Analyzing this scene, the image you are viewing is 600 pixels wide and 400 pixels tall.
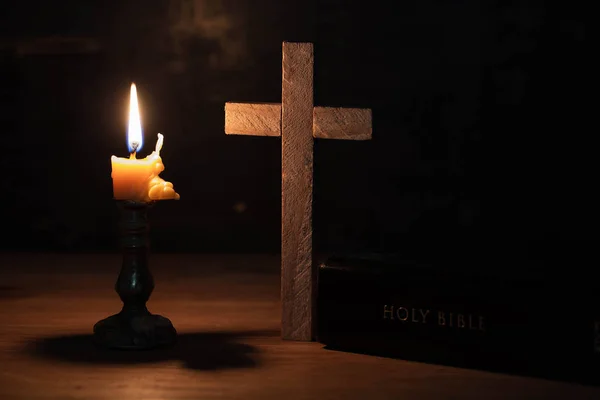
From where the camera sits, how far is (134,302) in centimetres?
158

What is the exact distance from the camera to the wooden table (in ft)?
4.42

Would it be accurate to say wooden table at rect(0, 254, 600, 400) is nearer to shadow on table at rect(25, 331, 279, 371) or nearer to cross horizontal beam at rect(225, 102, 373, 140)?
shadow on table at rect(25, 331, 279, 371)

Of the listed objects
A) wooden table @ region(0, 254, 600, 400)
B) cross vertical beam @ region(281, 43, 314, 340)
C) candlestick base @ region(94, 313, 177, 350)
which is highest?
cross vertical beam @ region(281, 43, 314, 340)

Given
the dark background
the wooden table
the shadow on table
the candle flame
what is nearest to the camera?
the wooden table

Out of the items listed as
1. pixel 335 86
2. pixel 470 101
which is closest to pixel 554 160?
pixel 470 101

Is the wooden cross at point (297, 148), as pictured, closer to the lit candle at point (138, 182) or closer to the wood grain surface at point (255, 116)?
the wood grain surface at point (255, 116)

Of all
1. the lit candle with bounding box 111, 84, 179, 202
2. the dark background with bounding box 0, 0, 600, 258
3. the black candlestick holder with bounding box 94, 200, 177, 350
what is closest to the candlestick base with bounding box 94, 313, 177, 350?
the black candlestick holder with bounding box 94, 200, 177, 350

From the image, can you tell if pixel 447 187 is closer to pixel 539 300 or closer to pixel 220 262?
pixel 220 262

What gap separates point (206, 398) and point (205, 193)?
53.7 inches

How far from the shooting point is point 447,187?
2.62m

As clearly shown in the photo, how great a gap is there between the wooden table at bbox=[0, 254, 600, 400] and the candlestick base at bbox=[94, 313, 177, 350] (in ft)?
0.07

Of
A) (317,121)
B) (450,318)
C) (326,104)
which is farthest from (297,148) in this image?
(326,104)

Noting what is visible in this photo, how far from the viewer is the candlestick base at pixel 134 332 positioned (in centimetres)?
155

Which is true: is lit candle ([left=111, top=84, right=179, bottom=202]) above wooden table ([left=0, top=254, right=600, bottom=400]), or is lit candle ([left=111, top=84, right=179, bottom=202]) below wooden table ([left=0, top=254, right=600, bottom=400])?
above
